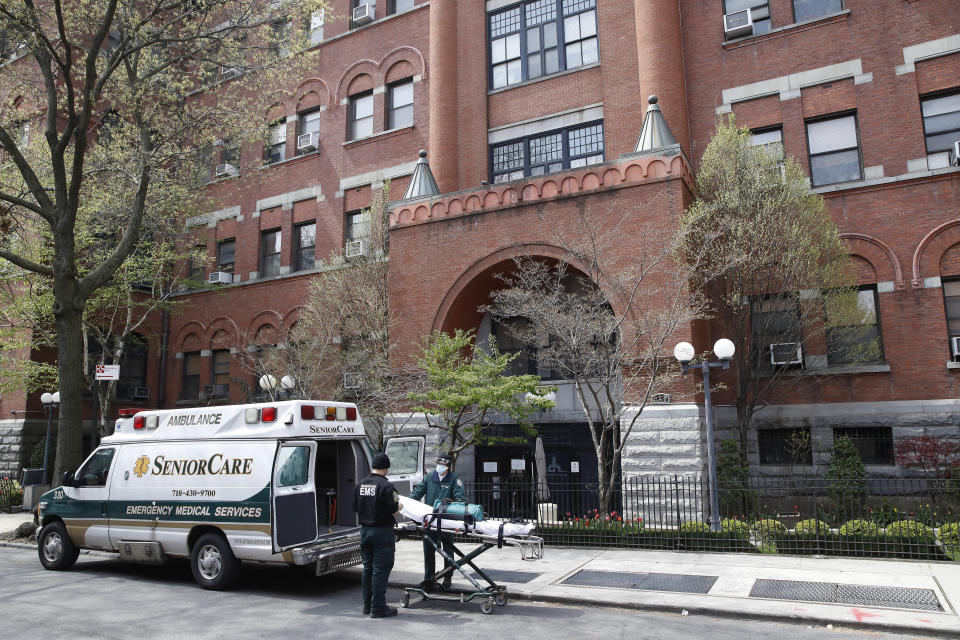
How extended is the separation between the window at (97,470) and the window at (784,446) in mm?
14640

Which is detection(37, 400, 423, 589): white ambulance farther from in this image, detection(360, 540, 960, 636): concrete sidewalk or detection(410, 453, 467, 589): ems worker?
detection(360, 540, 960, 636): concrete sidewalk

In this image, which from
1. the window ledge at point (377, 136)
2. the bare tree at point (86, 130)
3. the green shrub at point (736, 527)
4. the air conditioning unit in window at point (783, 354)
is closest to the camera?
the green shrub at point (736, 527)

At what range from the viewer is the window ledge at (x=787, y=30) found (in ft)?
60.2

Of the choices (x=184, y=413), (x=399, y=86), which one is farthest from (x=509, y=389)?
(x=399, y=86)

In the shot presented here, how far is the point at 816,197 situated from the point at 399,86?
15504 millimetres

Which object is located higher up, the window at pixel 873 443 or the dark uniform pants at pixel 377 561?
the window at pixel 873 443

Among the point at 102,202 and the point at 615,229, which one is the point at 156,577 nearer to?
the point at 615,229

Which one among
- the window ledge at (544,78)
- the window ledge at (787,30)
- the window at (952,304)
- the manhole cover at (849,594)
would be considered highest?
the window ledge at (544,78)

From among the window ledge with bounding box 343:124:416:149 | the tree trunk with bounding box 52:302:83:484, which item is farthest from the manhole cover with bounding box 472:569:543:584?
the window ledge with bounding box 343:124:416:149

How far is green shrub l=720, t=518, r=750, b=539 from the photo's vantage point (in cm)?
1181

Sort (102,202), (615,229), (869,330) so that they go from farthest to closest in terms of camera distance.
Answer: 1. (102,202)
2. (869,330)
3. (615,229)

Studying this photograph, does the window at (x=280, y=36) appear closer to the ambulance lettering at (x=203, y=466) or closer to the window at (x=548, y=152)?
the window at (x=548, y=152)

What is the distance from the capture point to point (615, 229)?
15586 mm

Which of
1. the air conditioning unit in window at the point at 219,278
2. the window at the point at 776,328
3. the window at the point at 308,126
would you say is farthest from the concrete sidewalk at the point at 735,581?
the window at the point at 308,126
